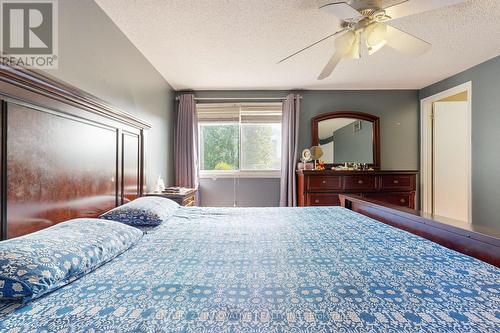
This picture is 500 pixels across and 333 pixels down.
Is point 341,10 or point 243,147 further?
point 243,147

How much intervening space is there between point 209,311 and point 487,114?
3.93m

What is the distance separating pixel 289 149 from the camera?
13.3 ft

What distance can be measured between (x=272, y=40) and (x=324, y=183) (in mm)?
2109

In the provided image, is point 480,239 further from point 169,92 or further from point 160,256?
point 169,92

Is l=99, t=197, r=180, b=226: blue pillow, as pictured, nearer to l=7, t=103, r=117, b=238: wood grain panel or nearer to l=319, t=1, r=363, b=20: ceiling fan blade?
l=7, t=103, r=117, b=238: wood grain panel

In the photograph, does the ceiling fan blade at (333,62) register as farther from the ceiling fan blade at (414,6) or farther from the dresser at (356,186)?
the dresser at (356,186)

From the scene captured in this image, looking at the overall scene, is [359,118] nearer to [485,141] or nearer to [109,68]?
[485,141]

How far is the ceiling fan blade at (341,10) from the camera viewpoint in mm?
1596

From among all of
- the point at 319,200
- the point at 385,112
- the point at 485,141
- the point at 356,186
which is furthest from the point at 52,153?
the point at 385,112

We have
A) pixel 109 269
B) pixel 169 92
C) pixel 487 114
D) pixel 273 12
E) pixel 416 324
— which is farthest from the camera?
pixel 169 92

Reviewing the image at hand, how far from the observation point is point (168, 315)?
712 mm

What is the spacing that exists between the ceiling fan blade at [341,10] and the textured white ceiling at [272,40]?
0.29 meters

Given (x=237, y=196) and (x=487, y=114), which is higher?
(x=487, y=114)

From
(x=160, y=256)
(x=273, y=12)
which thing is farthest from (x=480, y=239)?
(x=273, y=12)
